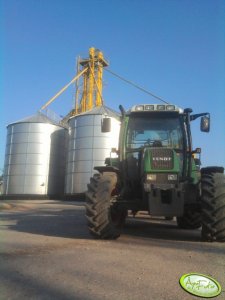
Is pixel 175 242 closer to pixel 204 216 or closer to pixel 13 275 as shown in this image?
pixel 204 216

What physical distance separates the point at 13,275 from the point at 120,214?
428cm

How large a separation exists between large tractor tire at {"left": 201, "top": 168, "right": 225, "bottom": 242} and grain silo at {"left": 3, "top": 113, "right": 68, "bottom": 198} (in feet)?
74.6

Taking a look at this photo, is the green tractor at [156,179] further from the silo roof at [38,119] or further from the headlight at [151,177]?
the silo roof at [38,119]

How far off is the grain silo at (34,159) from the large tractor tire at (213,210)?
22742 mm

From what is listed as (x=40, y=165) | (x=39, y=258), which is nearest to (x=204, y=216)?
(x=39, y=258)

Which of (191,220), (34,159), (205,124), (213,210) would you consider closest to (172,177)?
(213,210)

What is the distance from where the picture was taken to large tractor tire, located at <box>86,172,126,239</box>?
23.5 feet

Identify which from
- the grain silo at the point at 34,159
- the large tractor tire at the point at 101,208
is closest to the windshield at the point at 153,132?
the large tractor tire at the point at 101,208

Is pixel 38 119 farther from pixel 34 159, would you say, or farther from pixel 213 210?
pixel 213 210

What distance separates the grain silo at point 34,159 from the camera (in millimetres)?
28812

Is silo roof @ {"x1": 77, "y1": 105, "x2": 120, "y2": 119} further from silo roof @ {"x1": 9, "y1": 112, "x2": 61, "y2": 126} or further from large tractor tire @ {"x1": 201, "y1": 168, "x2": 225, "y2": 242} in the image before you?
large tractor tire @ {"x1": 201, "y1": 168, "x2": 225, "y2": 242}

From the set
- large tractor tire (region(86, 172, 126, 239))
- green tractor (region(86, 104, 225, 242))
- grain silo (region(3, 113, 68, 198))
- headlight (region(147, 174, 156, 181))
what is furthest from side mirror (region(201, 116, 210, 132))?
grain silo (region(3, 113, 68, 198))

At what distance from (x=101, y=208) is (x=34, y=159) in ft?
73.9

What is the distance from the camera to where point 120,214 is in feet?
27.9
